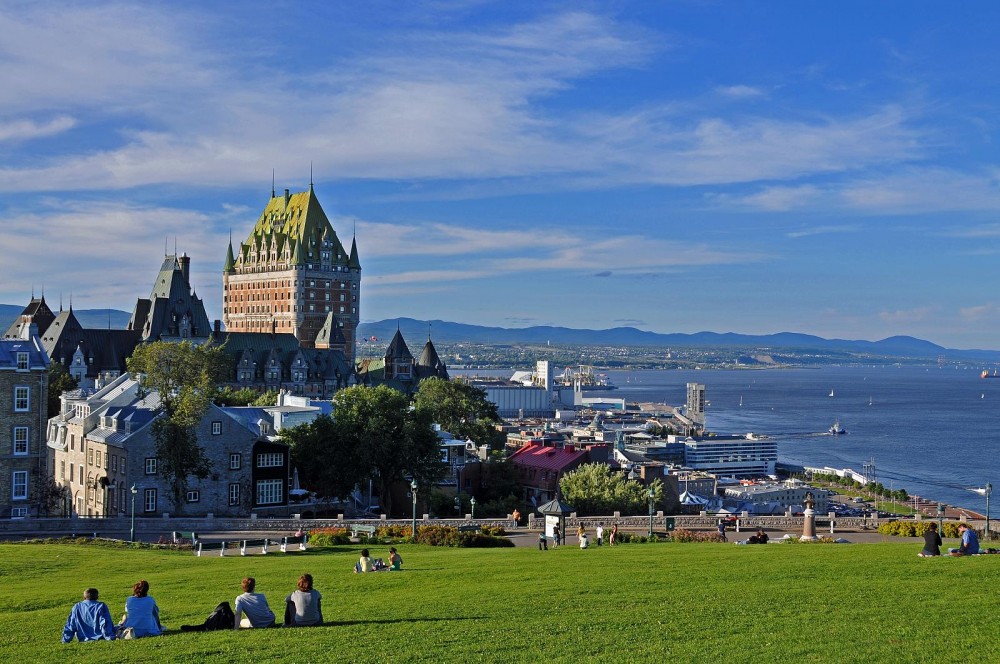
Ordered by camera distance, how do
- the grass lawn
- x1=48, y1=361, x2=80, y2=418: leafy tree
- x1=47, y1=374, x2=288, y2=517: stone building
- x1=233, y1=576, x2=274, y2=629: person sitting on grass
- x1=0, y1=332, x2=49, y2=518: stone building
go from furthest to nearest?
x1=48, y1=361, x2=80, y2=418: leafy tree → x1=0, y1=332, x2=49, y2=518: stone building → x1=47, y1=374, x2=288, y2=517: stone building → x1=233, y1=576, x2=274, y2=629: person sitting on grass → the grass lawn

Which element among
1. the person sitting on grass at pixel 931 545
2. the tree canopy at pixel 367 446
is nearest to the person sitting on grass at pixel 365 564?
the person sitting on grass at pixel 931 545

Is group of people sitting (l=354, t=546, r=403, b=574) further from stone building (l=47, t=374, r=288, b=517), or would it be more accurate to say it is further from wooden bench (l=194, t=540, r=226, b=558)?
Result: stone building (l=47, t=374, r=288, b=517)

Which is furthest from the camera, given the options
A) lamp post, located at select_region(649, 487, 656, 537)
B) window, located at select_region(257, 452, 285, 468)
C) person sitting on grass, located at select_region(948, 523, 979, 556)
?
window, located at select_region(257, 452, 285, 468)

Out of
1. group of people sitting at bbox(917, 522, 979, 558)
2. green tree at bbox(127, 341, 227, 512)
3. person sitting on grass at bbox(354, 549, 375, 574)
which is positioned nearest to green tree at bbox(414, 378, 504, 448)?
green tree at bbox(127, 341, 227, 512)

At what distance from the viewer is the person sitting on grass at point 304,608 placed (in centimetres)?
1834

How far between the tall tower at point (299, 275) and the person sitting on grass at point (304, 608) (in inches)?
5228

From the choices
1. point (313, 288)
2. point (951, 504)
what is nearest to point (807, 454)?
point (951, 504)

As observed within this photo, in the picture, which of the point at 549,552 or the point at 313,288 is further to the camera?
the point at 313,288

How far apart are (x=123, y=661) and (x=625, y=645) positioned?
793 cm

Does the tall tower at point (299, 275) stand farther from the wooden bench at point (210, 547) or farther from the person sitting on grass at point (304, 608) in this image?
the person sitting on grass at point (304, 608)

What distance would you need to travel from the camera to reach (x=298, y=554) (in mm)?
35781

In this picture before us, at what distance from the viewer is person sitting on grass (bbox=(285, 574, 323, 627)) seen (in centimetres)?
1834

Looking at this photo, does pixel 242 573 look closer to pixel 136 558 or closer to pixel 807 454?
pixel 136 558

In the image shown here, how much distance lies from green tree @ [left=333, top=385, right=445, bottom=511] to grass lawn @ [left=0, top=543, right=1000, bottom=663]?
89.7 feet
